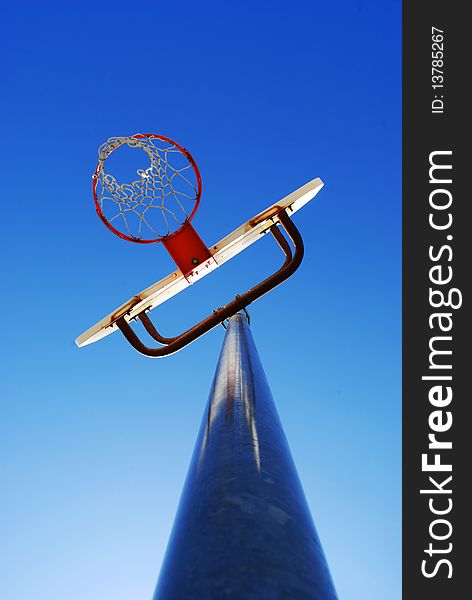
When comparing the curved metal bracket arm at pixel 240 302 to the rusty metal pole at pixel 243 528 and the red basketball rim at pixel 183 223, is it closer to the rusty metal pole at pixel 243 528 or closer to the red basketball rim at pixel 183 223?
the red basketball rim at pixel 183 223

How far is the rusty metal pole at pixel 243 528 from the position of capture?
1475 mm

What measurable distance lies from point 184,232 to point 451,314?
385cm

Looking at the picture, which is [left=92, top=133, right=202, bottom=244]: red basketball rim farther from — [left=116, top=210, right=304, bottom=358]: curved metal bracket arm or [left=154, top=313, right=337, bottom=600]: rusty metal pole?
[left=154, top=313, right=337, bottom=600]: rusty metal pole

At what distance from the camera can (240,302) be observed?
286 inches

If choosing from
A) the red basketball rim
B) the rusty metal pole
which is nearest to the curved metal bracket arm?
the red basketball rim

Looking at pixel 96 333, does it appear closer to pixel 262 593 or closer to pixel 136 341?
pixel 136 341

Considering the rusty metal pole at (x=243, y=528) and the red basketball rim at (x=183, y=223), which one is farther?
the red basketball rim at (x=183, y=223)

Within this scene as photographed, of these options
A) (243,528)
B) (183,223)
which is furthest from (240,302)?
(243,528)

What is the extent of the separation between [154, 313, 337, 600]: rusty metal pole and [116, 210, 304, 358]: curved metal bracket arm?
4.58 m

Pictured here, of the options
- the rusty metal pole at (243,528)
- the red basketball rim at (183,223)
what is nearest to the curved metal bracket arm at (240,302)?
the red basketball rim at (183,223)

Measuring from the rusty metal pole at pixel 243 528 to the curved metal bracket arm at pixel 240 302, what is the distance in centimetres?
458

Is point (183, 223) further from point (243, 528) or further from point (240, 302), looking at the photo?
point (243, 528)

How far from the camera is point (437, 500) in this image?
609 cm

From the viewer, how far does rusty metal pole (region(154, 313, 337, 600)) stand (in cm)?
147
